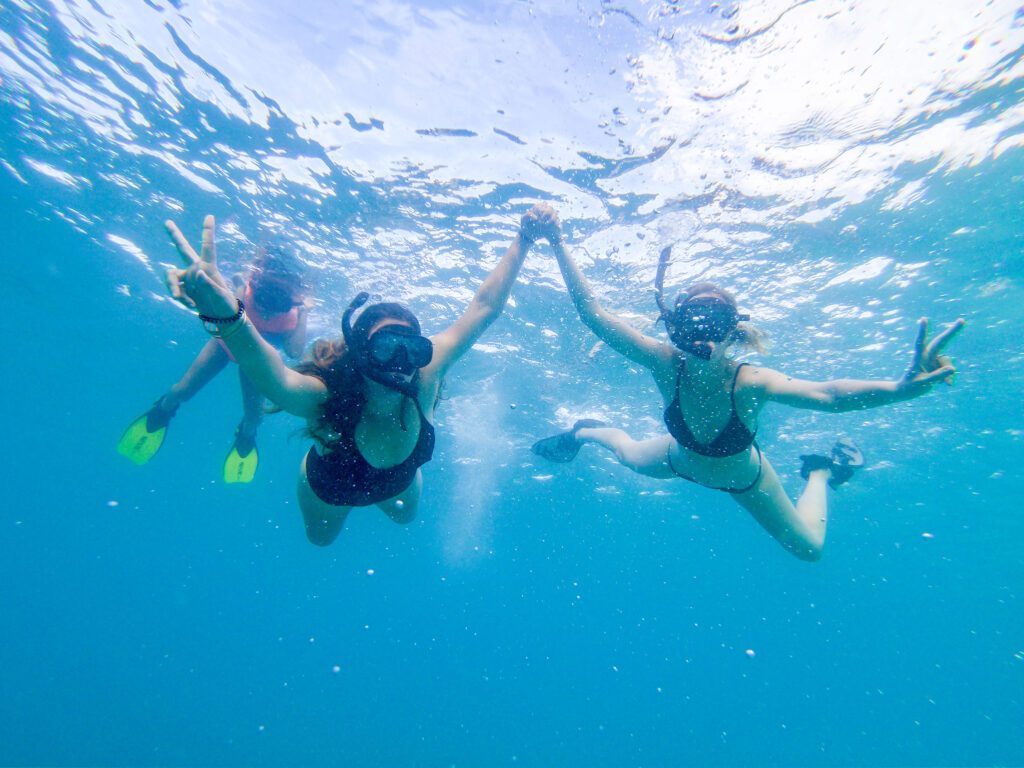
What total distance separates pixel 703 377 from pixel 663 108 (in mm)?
5123

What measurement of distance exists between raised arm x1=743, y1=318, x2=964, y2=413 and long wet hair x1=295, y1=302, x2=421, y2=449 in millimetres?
3719

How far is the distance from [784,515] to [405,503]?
16.6 feet

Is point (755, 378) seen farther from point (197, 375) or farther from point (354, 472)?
point (197, 375)

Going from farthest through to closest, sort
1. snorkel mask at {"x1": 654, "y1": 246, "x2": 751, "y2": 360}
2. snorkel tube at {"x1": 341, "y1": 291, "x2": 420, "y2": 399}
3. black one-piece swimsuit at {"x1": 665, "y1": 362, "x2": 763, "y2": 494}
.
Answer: black one-piece swimsuit at {"x1": 665, "y1": 362, "x2": 763, "y2": 494} → snorkel mask at {"x1": 654, "y1": 246, "x2": 751, "y2": 360} → snorkel tube at {"x1": 341, "y1": 291, "x2": 420, "y2": 399}

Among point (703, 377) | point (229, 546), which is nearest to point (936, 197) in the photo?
point (703, 377)

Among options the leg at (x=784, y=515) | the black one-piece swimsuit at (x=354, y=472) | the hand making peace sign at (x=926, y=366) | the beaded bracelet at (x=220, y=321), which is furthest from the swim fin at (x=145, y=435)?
the hand making peace sign at (x=926, y=366)

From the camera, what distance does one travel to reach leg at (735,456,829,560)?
6145mm

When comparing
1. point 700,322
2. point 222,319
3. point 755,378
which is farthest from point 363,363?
point 755,378

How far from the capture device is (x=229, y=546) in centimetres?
8019

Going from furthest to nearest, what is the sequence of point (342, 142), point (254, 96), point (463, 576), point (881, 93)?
point (463, 576)
point (342, 142)
point (254, 96)
point (881, 93)

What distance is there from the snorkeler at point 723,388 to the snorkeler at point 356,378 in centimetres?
156

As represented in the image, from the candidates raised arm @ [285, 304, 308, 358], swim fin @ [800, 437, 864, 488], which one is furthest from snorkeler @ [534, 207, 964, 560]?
raised arm @ [285, 304, 308, 358]

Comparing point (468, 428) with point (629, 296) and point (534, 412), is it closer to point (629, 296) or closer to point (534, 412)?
point (534, 412)

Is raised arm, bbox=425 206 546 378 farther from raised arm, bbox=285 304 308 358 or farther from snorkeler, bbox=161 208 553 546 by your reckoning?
raised arm, bbox=285 304 308 358
